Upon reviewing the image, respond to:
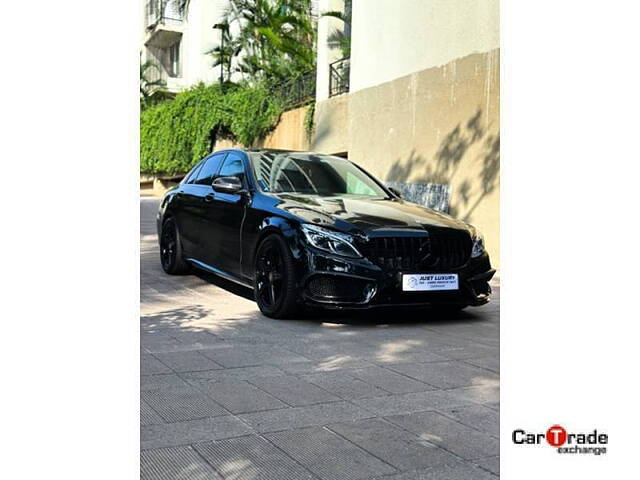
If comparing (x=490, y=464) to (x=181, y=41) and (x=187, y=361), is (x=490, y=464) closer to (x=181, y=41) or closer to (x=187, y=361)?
(x=187, y=361)

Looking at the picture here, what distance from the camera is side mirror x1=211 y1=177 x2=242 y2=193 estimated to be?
7070 millimetres

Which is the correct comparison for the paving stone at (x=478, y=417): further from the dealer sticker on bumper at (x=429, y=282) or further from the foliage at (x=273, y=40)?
the foliage at (x=273, y=40)

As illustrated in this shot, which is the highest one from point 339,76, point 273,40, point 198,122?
point 273,40

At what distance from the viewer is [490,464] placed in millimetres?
3109

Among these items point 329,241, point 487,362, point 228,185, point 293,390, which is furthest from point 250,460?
point 228,185

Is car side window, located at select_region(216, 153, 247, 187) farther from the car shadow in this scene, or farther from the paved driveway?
the car shadow

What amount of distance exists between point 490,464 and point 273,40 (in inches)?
857

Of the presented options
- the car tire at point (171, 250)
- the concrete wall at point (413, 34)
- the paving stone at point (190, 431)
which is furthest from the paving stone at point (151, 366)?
the concrete wall at point (413, 34)

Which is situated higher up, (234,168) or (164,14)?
(164,14)

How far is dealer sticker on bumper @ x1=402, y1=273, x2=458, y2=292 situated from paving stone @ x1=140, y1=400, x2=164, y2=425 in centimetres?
272

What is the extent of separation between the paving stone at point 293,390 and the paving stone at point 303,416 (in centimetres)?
10
